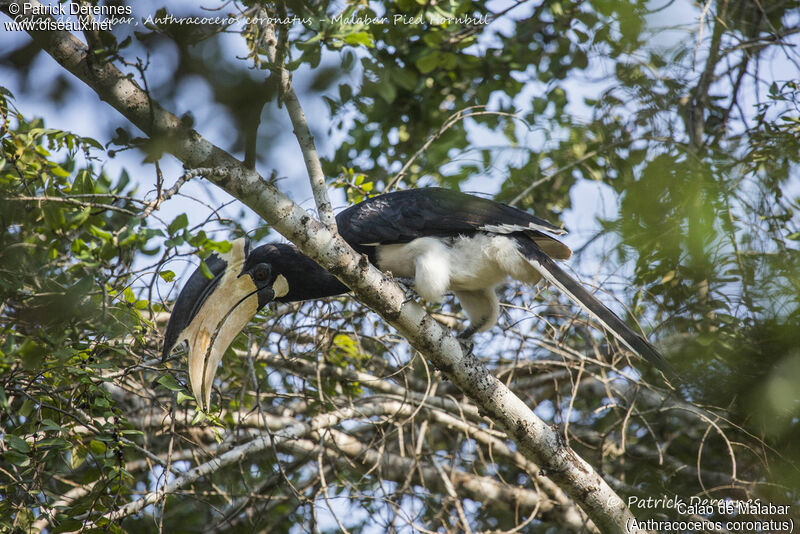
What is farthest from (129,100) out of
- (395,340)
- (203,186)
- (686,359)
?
(686,359)

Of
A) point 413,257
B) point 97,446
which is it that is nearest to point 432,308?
point 413,257

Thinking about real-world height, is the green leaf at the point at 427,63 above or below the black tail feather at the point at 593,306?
above

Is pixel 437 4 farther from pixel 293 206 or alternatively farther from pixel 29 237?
pixel 29 237

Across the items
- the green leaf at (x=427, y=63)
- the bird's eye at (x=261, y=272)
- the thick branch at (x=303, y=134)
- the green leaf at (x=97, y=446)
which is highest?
the green leaf at (x=427, y=63)

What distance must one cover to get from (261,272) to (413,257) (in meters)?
0.87

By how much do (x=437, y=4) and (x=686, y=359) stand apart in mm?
2654

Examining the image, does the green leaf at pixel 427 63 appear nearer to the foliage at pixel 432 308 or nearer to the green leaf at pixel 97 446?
the foliage at pixel 432 308

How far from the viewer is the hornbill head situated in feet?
10.5

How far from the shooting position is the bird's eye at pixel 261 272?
12.2 feet

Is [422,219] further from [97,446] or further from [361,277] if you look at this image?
[97,446]

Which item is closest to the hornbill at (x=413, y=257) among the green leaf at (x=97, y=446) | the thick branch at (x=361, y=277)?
the thick branch at (x=361, y=277)

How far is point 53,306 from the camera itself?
Answer: 8.21 ft

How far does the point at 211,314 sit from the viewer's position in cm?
341

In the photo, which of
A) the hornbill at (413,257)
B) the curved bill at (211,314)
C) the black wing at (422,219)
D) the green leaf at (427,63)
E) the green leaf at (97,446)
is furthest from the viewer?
the green leaf at (427,63)
